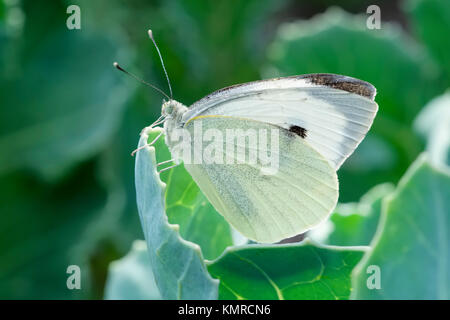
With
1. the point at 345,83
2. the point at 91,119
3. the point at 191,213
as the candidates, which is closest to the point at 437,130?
the point at 345,83

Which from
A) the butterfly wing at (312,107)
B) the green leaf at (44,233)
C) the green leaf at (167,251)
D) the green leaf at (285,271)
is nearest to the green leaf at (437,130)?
the butterfly wing at (312,107)

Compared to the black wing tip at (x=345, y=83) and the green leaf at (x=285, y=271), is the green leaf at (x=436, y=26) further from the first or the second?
the green leaf at (x=285, y=271)

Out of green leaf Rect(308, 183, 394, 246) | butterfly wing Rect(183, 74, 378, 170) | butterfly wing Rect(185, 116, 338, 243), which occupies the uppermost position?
butterfly wing Rect(183, 74, 378, 170)

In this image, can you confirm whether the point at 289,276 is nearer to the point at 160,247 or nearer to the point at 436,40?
the point at 160,247

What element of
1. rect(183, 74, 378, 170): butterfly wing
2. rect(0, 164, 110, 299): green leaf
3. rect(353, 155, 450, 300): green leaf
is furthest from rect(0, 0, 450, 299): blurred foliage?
rect(353, 155, 450, 300): green leaf

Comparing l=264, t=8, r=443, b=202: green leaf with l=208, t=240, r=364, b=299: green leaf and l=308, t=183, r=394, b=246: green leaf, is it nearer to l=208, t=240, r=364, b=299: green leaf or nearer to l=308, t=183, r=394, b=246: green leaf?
l=308, t=183, r=394, b=246: green leaf
